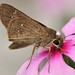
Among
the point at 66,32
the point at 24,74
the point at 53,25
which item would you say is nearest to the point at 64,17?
the point at 53,25

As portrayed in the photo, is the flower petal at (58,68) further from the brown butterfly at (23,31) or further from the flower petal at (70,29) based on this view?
the flower petal at (70,29)

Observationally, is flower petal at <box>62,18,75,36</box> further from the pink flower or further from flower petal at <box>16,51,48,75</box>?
flower petal at <box>16,51,48,75</box>

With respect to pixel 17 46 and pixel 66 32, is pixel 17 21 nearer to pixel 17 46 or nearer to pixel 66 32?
pixel 17 46

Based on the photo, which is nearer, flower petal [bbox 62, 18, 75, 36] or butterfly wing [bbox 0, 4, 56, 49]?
butterfly wing [bbox 0, 4, 56, 49]

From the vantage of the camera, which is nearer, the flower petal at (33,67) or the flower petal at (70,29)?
the flower petal at (33,67)

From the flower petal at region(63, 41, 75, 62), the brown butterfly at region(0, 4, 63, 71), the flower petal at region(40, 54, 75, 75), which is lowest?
the flower petal at region(40, 54, 75, 75)

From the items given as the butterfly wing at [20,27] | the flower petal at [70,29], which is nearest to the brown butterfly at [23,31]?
the butterfly wing at [20,27]

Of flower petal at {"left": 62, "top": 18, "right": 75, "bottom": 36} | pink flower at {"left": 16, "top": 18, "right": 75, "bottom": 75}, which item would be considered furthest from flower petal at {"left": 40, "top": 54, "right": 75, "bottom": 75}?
flower petal at {"left": 62, "top": 18, "right": 75, "bottom": 36}

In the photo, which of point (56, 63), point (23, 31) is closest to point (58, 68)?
point (56, 63)
